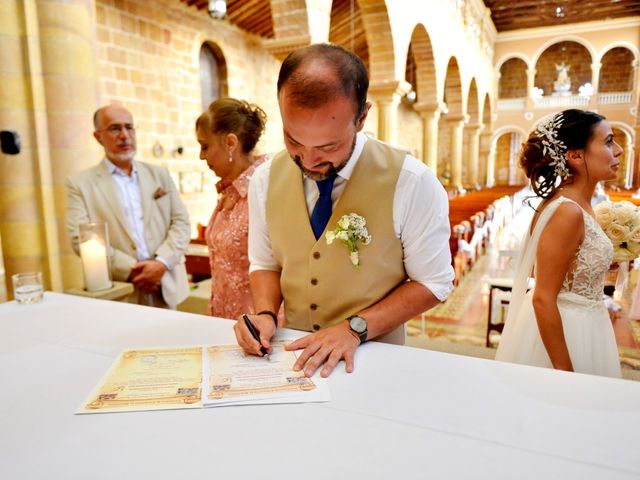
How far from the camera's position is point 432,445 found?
0.83 meters

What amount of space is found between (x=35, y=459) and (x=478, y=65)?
63.6ft

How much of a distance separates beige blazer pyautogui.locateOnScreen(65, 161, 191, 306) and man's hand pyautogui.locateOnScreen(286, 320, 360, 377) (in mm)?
1757

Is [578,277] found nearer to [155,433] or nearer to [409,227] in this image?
[409,227]

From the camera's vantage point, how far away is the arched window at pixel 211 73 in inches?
346

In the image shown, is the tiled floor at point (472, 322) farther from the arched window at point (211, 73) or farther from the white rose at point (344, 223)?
the arched window at point (211, 73)

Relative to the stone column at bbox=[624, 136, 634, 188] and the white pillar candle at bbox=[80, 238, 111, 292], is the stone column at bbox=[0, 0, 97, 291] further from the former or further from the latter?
the stone column at bbox=[624, 136, 634, 188]

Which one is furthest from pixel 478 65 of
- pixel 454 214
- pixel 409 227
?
pixel 409 227

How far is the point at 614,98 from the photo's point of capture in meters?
19.8

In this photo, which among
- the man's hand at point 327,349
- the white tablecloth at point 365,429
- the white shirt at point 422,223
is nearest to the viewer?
the white tablecloth at point 365,429

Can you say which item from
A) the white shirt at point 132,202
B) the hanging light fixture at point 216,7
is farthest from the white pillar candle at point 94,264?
the hanging light fixture at point 216,7

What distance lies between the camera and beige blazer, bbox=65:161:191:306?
265cm

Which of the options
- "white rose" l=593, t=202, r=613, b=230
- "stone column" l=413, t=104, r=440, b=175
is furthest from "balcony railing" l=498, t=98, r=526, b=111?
"white rose" l=593, t=202, r=613, b=230

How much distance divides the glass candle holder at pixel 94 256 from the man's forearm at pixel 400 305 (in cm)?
145

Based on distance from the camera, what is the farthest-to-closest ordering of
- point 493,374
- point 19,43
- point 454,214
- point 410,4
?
1. point 410,4
2. point 454,214
3. point 19,43
4. point 493,374
